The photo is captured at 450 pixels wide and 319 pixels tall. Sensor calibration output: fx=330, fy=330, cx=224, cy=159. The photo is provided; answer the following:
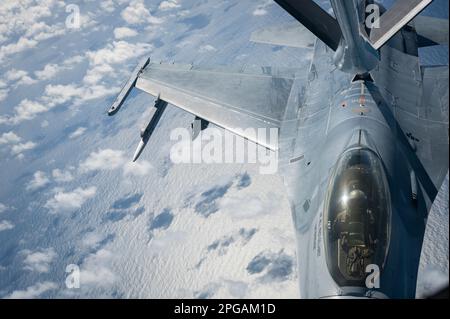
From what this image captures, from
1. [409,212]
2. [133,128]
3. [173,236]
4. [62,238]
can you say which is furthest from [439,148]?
[133,128]

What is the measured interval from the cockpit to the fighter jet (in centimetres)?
2

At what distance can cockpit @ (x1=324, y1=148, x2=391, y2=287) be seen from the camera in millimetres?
6848

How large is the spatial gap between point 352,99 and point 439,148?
11.2ft

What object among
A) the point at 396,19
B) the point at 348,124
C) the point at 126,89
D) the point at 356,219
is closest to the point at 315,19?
the point at 396,19

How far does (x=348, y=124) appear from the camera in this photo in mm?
10625

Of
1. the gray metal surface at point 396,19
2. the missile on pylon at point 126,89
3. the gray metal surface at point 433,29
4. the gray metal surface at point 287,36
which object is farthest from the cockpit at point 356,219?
the gray metal surface at point 433,29

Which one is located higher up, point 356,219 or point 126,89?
point 356,219

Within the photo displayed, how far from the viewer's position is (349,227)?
23.5 ft

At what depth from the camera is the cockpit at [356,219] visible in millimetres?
6848

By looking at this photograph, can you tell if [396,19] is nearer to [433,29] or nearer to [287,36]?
[287,36]

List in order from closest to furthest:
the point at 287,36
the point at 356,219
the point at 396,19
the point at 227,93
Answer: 1. the point at 356,219
2. the point at 396,19
3. the point at 227,93
4. the point at 287,36

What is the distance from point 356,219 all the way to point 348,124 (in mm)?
4348

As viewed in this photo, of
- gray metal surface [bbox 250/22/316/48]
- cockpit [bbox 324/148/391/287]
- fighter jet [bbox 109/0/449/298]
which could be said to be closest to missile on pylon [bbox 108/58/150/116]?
fighter jet [bbox 109/0/449/298]
